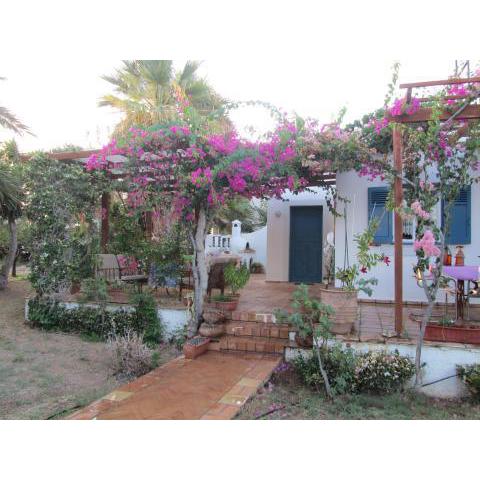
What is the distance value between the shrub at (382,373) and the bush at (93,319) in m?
3.38

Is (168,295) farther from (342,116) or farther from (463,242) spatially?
(463,242)

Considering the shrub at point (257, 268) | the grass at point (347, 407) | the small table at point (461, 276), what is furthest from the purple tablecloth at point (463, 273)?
the shrub at point (257, 268)

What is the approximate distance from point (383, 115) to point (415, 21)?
10.4 ft

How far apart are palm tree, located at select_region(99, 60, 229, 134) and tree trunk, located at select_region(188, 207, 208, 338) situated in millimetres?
5790

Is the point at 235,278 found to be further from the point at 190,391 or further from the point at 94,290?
the point at 190,391

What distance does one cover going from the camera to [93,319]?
7.04m

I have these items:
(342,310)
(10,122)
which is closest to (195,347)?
(342,310)

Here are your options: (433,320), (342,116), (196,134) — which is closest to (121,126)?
(196,134)

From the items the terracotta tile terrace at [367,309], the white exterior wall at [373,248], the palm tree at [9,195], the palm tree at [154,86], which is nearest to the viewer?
the terracotta tile terrace at [367,309]

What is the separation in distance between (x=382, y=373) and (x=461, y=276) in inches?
65.0

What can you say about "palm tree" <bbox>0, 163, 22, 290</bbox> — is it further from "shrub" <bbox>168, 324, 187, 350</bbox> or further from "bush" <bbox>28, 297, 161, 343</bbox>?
"shrub" <bbox>168, 324, 187, 350</bbox>

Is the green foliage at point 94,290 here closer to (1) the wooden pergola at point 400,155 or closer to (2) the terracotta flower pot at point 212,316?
(2) the terracotta flower pot at point 212,316

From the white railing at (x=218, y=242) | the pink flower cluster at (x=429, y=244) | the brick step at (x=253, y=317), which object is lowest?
the brick step at (x=253, y=317)

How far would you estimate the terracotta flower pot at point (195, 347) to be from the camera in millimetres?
5477
